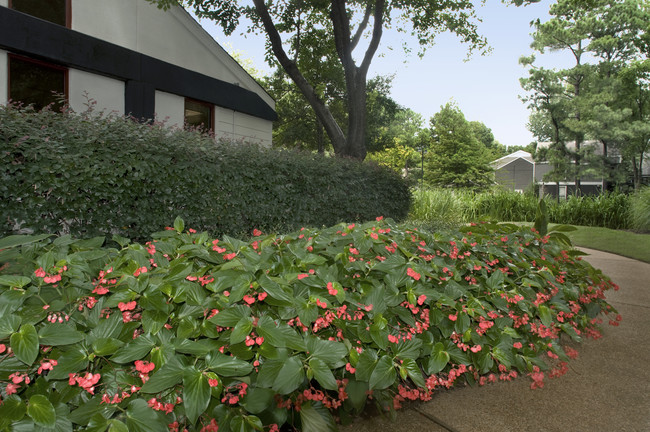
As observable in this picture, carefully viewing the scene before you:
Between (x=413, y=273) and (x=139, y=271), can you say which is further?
(x=413, y=273)

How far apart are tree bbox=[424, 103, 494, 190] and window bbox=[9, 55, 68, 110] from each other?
27049 millimetres

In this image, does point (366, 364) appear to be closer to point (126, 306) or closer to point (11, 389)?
point (126, 306)

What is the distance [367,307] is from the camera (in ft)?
5.25

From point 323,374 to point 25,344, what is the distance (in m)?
0.85

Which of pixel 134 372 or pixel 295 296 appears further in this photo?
pixel 295 296

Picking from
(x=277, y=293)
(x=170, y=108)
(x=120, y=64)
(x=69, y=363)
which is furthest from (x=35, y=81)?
(x=277, y=293)

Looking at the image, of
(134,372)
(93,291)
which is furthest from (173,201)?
(134,372)

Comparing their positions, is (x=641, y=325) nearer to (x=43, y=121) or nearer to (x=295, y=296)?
(x=295, y=296)

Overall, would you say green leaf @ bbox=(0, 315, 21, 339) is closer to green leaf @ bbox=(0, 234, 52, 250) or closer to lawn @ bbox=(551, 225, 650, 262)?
green leaf @ bbox=(0, 234, 52, 250)

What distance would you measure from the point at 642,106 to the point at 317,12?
22282 mm

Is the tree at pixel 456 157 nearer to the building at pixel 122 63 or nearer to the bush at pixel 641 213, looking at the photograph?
the bush at pixel 641 213

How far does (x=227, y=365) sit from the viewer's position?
121 cm

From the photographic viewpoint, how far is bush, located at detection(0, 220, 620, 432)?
3.86 ft

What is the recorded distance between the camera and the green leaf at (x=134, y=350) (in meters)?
1.21
